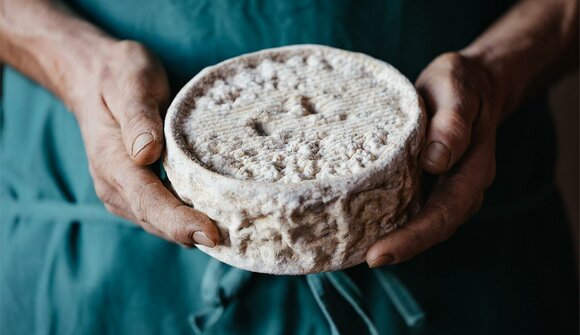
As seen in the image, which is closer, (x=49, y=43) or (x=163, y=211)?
(x=163, y=211)

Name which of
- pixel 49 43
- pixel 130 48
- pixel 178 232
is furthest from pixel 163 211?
pixel 49 43

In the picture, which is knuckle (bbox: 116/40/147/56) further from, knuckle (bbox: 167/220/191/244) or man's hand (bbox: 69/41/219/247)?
knuckle (bbox: 167/220/191/244)

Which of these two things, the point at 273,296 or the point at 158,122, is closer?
the point at 158,122

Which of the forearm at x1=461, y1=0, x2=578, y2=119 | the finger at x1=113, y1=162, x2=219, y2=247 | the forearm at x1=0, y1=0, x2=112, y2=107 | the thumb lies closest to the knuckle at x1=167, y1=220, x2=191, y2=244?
the finger at x1=113, y1=162, x2=219, y2=247

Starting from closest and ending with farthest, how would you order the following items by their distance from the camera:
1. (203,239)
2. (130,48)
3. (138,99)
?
(203,239), (138,99), (130,48)

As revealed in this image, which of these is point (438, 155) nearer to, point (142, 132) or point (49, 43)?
point (142, 132)

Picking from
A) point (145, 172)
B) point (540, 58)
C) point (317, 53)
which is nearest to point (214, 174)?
point (145, 172)

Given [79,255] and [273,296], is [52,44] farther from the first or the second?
[273,296]
